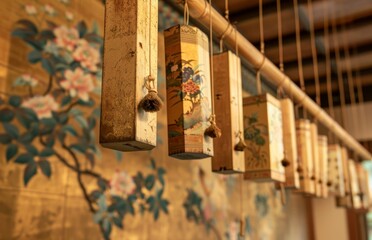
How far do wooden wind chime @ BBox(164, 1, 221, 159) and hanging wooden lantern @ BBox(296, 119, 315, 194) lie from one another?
37.0 inches

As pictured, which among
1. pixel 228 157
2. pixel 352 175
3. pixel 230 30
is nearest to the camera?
pixel 228 157

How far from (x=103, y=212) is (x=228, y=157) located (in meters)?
1.20

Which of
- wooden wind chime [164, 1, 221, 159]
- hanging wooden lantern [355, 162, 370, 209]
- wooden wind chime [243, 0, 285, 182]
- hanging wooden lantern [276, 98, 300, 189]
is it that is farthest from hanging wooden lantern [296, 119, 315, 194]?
hanging wooden lantern [355, 162, 370, 209]

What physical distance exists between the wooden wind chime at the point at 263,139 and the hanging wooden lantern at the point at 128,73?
0.72 metres

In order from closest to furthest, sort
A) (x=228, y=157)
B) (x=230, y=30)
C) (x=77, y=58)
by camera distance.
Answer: (x=228, y=157), (x=230, y=30), (x=77, y=58)

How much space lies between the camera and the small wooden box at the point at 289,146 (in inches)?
69.7

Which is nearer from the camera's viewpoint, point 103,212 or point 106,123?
point 106,123

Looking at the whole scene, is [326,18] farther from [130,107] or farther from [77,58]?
[130,107]

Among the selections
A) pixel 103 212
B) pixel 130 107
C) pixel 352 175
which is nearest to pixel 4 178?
pixel 103 212

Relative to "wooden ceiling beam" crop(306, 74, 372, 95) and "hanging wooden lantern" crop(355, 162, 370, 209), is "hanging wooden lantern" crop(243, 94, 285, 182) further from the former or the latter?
"wooden ceiling beam" crop(306, 74, 372, 95)

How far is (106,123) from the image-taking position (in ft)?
2.91

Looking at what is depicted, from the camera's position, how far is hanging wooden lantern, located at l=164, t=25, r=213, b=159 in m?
1.04

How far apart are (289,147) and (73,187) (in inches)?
40.3

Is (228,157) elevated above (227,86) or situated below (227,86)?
below
